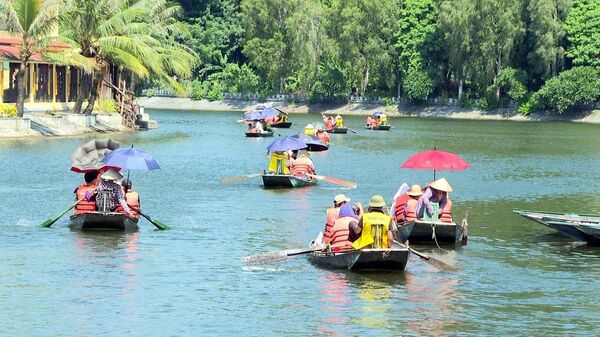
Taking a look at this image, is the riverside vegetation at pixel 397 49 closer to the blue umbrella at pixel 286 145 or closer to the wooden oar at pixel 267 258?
the blue umbrella at pixel 286 145

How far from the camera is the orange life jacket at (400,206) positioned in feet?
100

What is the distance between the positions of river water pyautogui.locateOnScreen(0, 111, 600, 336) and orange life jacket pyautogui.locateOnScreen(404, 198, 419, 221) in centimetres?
Answer: 93

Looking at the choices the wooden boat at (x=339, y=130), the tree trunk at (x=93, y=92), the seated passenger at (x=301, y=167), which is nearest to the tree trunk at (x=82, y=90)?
the tree trunk at (x=93, y=92)

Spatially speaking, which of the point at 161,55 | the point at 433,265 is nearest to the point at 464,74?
the point at 161,55

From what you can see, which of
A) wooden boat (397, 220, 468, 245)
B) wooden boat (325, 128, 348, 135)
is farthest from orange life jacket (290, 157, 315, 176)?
wooden boat (325, 128, 348, 135)

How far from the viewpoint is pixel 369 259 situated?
84.5 feet

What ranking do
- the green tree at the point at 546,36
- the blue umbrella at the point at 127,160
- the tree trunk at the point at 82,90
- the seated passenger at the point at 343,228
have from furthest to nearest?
the green tree at the point at 546,36 < the tree trunk at the point at 82,90 < the blue umbrella at the point at 127,160 < the seated passenger at the point at 343,228

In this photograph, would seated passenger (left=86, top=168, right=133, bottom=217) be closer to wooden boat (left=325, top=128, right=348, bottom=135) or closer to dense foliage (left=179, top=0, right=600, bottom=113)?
wooden boat (left=325, top=128, right=348, bottom=135)

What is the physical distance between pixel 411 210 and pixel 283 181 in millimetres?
14264

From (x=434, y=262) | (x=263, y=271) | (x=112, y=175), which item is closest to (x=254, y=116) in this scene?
(x=112, y=175)

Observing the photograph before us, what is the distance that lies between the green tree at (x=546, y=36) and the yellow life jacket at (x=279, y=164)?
240ft

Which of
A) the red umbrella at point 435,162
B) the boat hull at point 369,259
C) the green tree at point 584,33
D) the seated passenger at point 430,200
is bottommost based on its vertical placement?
the boat hull at point 369,259

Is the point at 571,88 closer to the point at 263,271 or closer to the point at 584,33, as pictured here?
the point at 584,33

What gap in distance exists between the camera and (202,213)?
123 feet
